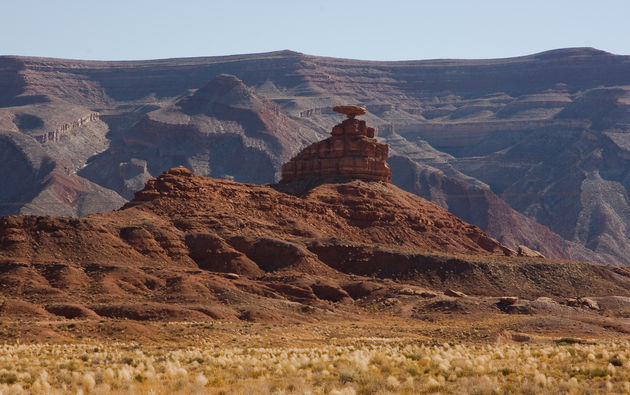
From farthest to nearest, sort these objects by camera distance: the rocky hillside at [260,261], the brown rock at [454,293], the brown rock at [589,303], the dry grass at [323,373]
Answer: the brown rock at [589,303], the brown rock at [454,293], the rocky hillside at [260,261], the dry grass at [323,373]

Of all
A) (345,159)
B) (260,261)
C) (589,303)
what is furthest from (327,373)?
(345,159)

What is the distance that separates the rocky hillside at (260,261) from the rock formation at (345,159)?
98.7 inches

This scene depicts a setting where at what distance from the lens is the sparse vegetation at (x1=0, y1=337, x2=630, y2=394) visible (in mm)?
24625

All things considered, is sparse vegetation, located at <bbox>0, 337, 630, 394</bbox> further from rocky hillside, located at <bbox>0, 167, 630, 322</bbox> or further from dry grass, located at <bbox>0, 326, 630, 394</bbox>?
rocky hillside, located at <bbox>0, 167, 630, 322</bbox>

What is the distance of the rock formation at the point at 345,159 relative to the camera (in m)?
104

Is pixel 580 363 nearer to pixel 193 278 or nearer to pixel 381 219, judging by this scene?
pixel 193 278

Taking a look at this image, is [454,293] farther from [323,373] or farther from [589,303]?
[323,373]

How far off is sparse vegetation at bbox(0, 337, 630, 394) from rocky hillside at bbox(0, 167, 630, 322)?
27.2 metres

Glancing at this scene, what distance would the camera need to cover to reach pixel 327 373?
27156 millimetres

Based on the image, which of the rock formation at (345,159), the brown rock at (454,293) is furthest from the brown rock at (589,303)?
the rock formation at (345,159)

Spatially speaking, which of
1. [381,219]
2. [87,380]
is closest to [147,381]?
[87,380]

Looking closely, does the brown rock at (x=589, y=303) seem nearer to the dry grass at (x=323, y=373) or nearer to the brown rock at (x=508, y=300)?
the brown rock at (x=508, y=300)

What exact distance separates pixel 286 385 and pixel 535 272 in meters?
64.9

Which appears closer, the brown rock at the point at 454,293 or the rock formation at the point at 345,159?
the brown rock at the point at 454,293
